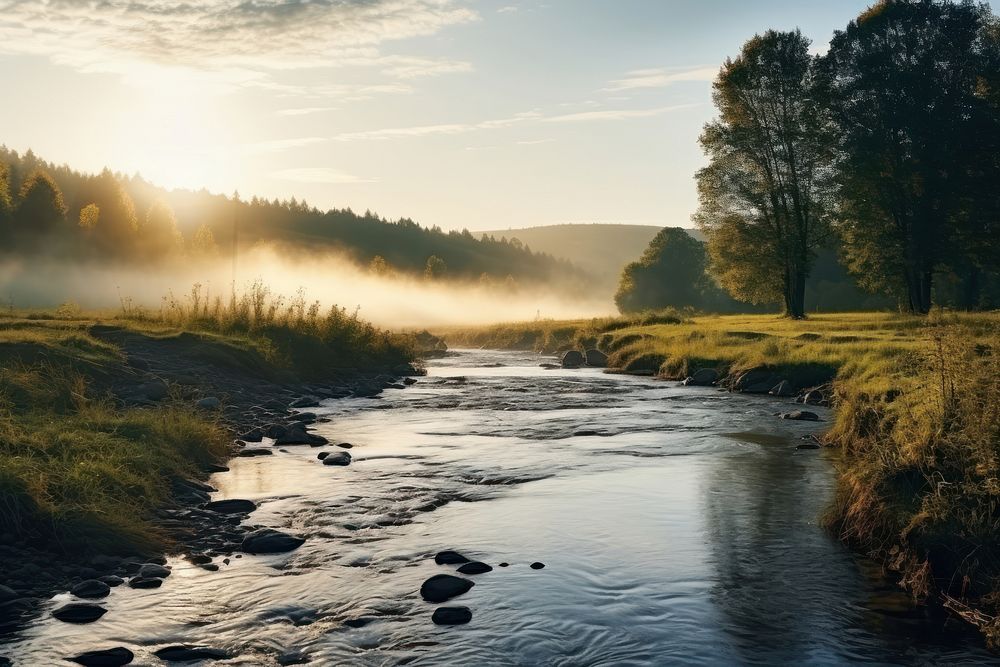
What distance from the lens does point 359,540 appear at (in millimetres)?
11500

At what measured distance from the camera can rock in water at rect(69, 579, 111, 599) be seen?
29.6ft

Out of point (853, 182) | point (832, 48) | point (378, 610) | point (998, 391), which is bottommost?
point (378, 610)

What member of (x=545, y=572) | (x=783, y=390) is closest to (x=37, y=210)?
(x=783, y=390)

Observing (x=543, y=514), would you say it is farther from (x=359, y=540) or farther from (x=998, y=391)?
(x=998, y=391)

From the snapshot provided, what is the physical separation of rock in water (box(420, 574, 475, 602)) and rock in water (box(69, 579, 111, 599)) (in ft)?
11.0

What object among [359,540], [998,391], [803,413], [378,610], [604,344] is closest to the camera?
[378,610]

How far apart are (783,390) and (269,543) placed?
851 inches

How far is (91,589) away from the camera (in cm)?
909

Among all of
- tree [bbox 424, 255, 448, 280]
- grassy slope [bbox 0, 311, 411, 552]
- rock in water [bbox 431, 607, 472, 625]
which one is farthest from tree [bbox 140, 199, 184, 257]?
rock in water [bbox 431, 607, 472, 625]

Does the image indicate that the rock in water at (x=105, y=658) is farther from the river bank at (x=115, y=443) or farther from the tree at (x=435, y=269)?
the tree at (x=435, y=269)

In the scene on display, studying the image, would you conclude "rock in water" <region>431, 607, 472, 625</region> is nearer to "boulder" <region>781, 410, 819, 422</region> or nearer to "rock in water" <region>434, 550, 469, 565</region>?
"rock in water" <region>434, 550, 469, 565</region>

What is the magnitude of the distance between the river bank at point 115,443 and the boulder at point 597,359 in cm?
2067

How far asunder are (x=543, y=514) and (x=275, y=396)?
14.9 m

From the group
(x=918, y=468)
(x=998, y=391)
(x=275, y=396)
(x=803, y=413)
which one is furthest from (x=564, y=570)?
(x=275, y=396)
